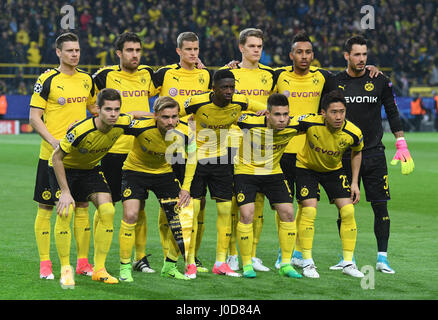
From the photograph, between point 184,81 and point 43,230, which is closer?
point 43,230

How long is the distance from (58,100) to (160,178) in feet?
4.21

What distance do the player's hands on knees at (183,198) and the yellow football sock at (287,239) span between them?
103 cm

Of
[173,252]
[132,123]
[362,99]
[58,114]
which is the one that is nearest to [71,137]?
[132,123]

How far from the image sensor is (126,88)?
808 centimetres

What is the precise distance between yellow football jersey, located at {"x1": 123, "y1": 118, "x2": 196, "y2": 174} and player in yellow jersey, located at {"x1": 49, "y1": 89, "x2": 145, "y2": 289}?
0.18m

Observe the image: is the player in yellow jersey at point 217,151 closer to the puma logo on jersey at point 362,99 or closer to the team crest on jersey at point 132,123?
the team crest on jersey at point 132,123

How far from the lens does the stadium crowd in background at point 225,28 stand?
30062mm

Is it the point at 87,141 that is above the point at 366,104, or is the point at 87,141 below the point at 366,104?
below

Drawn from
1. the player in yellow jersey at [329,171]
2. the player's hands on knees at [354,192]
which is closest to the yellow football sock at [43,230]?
the player in yellow jersey at [329,171]

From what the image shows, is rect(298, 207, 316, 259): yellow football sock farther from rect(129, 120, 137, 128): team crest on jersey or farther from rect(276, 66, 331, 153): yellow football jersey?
rect(129, 120, 137, 128): team crest on jersey

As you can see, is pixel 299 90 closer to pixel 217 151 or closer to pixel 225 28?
pixel 217 151

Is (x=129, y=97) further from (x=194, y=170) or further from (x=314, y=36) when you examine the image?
(x=314, y=36)

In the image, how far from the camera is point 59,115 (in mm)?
7672
